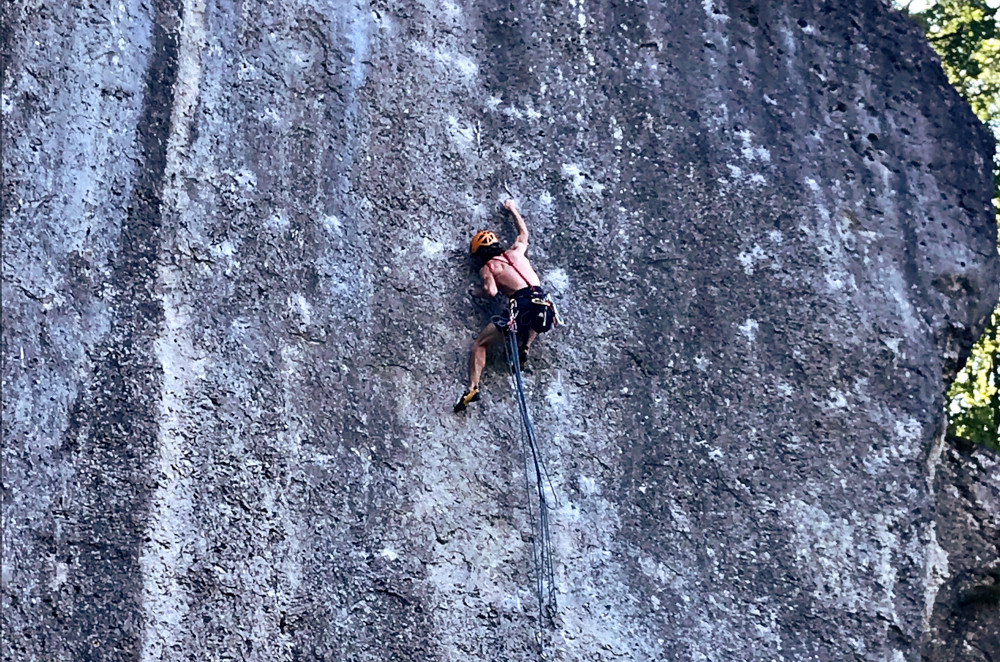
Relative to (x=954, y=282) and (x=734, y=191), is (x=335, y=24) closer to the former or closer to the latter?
(x=734, y=191)

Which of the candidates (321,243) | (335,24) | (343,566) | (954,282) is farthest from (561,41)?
(343,566)

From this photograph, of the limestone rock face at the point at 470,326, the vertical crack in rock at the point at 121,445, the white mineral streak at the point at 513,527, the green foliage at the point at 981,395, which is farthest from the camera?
the green foliage at the point at 981,395

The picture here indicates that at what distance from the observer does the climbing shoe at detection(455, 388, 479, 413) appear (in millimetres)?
5227

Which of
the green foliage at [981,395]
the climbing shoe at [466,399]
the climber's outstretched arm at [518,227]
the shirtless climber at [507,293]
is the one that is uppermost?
the climber's outstretched arm at [518,227]

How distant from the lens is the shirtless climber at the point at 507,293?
17.3 feet

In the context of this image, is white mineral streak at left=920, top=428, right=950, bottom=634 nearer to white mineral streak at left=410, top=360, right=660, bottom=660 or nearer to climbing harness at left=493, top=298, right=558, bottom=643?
white mineral streak at left=410, top=360, right=660, bottom=660

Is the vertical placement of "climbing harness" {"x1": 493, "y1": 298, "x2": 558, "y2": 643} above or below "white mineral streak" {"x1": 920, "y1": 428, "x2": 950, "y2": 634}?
below

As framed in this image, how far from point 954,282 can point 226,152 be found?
356 cm

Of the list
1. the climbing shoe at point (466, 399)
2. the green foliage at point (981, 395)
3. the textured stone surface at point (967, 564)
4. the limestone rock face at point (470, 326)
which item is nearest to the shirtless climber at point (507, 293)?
the climbing shoe at point (466, 399)

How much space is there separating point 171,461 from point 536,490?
1553mm

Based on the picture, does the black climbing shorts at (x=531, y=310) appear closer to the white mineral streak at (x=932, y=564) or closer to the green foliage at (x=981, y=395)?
the white mineral streak at (x=932, y=564)

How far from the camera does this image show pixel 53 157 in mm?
4934

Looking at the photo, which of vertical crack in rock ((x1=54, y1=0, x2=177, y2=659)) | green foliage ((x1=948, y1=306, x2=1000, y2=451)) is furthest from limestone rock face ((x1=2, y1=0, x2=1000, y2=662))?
green foliage ((x1=948, y1=306, x2=1000, y2=451))

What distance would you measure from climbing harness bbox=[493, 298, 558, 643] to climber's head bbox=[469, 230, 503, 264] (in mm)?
267
